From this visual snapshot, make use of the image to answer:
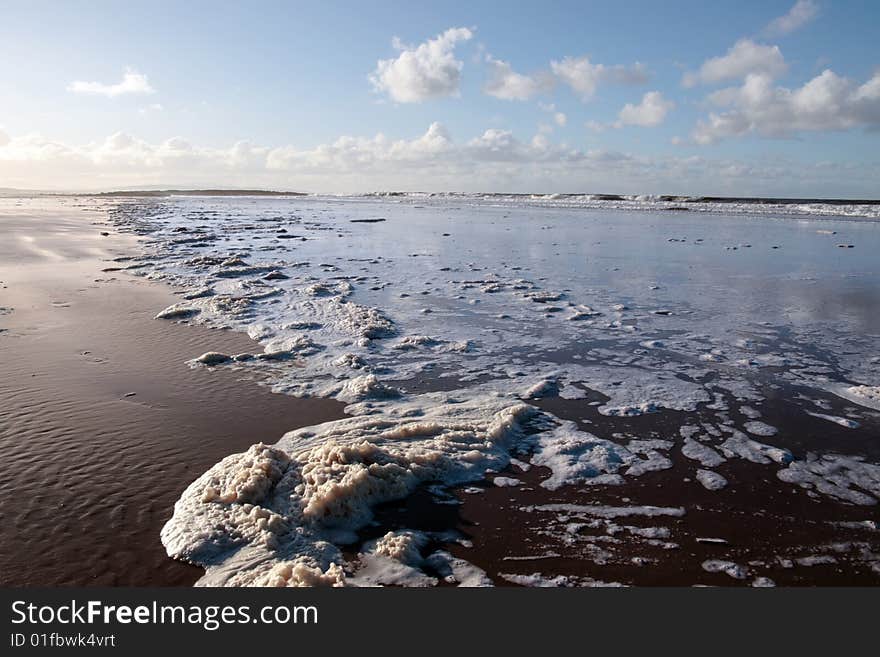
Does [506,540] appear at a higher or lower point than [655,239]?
lower

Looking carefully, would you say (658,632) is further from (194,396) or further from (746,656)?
(194,396)

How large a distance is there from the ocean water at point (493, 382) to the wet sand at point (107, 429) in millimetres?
311

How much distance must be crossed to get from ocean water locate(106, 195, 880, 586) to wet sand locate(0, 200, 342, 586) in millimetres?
311

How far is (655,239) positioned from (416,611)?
25274mm

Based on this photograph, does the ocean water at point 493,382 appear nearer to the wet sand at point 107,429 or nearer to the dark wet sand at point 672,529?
the dark wet sand at point 672,529

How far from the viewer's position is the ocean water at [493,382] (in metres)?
4.06

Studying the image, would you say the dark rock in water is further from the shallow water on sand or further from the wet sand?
the wet sand

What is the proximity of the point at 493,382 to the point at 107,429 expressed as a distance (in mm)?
4471

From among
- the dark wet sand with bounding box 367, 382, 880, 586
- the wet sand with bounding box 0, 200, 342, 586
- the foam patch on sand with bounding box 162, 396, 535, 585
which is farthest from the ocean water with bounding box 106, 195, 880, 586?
the wet sand with bounding box 0, 200, 342, 586

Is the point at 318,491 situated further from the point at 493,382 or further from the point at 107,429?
the point at 493,382

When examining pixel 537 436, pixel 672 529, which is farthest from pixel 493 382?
pixel 672 529

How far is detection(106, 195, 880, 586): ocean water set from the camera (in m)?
4.06

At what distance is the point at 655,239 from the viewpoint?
25422 millimetres

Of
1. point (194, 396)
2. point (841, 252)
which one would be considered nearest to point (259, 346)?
point (194, 396)
